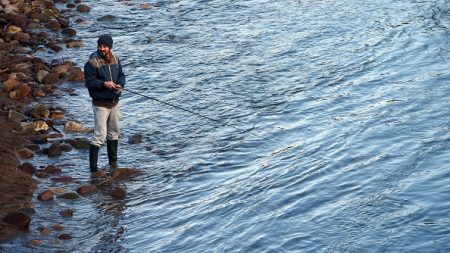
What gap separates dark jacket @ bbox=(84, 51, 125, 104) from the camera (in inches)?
486

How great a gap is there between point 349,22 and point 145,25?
17.8ft

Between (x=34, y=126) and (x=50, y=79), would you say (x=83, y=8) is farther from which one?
(x=34, y=126)

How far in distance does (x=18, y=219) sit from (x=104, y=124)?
2485 mm

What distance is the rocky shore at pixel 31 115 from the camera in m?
11.8

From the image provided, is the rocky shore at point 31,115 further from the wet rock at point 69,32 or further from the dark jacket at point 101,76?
the dark jacket at point 101,76

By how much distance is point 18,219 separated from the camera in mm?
10750

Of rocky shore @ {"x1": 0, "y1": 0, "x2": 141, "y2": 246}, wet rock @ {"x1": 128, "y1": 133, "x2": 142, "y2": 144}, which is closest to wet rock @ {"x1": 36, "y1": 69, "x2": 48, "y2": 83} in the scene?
rocky shore @ {"x1": 0, "y1": 0, "x2": 141, "y2": 246}

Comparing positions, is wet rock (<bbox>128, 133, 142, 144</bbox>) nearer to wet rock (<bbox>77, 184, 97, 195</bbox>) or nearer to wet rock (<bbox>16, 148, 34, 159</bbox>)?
wet rock (<bbox>16, 148, 34, 159</bbox>)

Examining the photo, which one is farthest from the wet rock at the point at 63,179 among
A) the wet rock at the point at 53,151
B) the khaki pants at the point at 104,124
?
the wet rock at the point at 53,151

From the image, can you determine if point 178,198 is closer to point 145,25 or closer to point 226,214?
point 226,214

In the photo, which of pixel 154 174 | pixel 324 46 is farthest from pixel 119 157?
pixel 324 46

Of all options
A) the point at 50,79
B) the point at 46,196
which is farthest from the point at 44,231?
the point at 50,79

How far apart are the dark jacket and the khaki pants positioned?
0.18 metres

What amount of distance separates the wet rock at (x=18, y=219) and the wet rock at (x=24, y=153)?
272 centimetres
